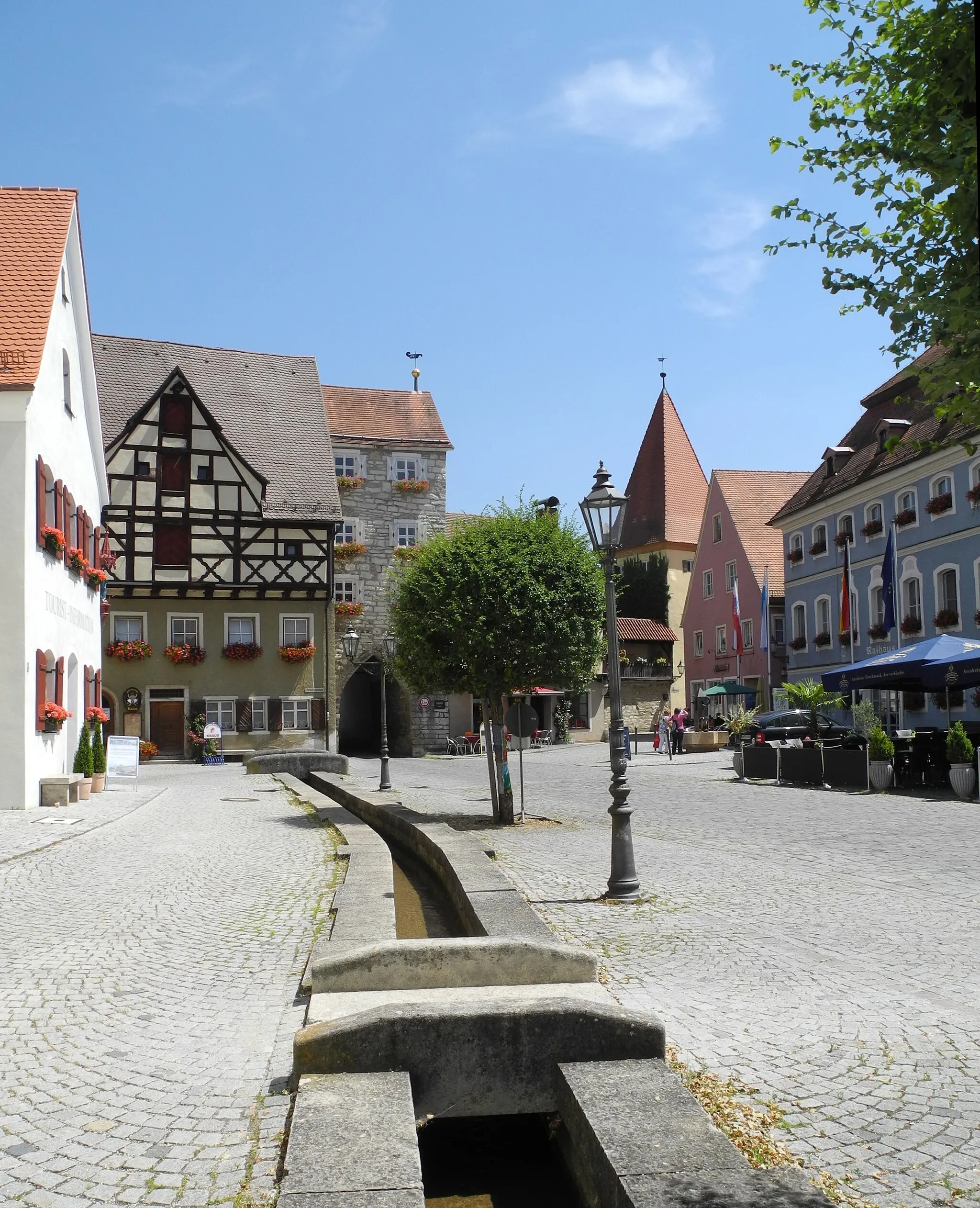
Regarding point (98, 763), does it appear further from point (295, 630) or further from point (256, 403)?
point (256, 403)

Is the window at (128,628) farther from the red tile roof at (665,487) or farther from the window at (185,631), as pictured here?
the red tile roof at (665,487)

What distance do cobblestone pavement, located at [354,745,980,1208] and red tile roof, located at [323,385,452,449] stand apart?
32.8 m

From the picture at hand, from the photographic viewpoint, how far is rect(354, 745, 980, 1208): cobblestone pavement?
4293mm

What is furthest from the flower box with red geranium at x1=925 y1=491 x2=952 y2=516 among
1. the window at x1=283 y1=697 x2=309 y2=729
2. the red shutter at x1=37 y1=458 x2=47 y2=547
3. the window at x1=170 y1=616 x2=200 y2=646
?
the red shutter at x1=37 y1=458 x2=47 y2=547

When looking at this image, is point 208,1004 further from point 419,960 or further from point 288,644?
point 288,644

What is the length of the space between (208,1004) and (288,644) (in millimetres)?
34512

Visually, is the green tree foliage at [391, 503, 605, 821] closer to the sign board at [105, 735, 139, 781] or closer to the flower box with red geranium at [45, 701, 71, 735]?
the flower box with red geranium at [45, 701, 71, 735]

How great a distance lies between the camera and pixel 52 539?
1923 centimetres

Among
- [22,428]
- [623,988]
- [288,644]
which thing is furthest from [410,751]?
[623,988]

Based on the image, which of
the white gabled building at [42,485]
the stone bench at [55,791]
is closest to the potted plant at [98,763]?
the white gabled building at [42,485]

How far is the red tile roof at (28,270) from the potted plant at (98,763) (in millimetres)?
7210

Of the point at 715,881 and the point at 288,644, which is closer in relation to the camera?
the point at 715,881

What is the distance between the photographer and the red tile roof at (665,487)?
6969cm

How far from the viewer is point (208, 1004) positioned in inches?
247
